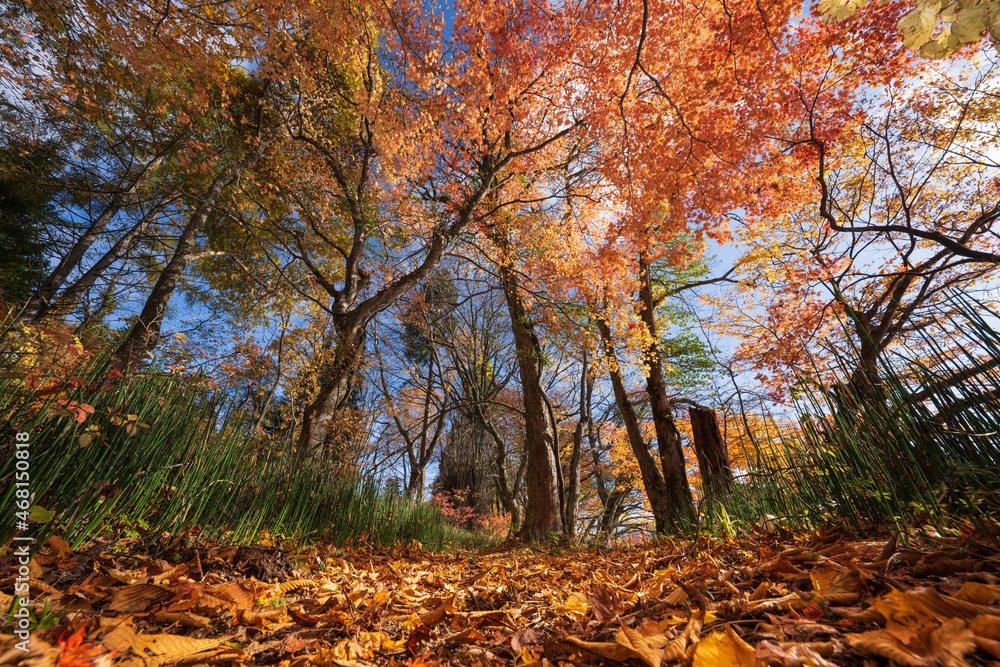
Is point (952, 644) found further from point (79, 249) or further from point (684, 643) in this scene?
point (79, 249)

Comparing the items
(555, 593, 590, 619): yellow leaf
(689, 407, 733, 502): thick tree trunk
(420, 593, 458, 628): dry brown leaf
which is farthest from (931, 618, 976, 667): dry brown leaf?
(689, 407, 733, 502): thick tree trunk

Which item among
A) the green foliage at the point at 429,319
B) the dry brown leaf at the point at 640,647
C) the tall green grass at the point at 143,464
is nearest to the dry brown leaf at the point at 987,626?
the dry brown leaf at the point at 640,647

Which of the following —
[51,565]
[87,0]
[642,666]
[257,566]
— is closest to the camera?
[642,666]

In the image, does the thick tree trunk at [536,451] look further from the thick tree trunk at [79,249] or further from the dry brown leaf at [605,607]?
the thick tree trunk at [79,249]

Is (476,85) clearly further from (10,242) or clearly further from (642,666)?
(10,242)

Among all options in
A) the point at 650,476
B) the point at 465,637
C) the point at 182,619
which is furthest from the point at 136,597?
the point at 650,476

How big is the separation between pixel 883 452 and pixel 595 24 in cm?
636

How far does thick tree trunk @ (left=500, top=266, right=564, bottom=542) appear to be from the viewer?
526 cm

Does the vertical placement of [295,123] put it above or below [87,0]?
above

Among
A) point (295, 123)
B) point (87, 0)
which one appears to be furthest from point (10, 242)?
point (295, 123)

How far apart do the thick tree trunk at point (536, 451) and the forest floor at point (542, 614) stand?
3.81m

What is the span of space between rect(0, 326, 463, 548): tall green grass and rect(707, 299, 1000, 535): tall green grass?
3112mm

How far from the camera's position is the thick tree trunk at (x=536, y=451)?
526 cm

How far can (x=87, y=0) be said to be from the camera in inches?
207
